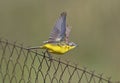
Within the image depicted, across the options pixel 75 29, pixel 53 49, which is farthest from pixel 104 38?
pixel 53 49

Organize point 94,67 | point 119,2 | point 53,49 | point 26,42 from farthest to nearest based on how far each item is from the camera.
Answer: point 119,2
point 26,42
point 94,67
point 53,49

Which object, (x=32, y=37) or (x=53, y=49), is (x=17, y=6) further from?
(x=53, y=49)

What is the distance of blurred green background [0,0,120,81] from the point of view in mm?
6902

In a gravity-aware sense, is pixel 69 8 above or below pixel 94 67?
above

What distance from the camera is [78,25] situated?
24.4 ft

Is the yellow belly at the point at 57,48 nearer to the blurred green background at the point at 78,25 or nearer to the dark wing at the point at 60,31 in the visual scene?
the dark wing at the point at 60,31

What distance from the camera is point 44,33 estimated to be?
7355mm

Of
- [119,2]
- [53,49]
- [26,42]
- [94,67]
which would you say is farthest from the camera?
[119,2]

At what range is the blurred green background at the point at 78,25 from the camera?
6902mm

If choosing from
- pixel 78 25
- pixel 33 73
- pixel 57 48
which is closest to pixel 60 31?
pixel 57 48

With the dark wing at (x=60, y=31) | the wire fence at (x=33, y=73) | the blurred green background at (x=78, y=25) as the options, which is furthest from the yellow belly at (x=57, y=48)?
the blurred green background at (x=78, y=25)

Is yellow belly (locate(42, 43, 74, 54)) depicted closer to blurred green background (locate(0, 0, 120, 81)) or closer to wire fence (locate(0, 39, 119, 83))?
wire fence (locate(0, 39, 119, 83))

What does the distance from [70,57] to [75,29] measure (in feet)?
2.08

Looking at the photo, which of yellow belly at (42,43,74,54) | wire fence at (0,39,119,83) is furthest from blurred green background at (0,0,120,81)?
yellow belly at (42,43,74,54)
